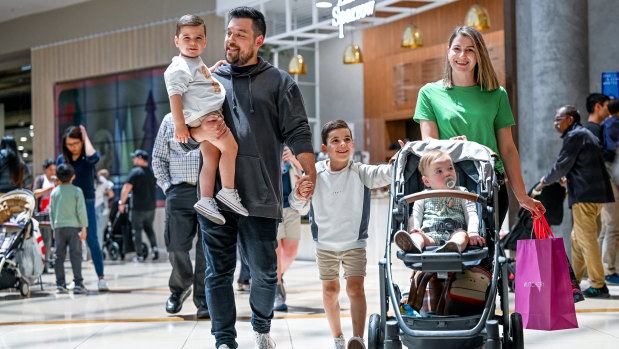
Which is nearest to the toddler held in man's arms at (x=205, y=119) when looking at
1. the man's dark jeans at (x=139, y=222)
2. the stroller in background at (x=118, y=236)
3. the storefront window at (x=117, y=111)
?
the man's dark jeans at (x=139, y=222)

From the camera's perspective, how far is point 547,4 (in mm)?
7543

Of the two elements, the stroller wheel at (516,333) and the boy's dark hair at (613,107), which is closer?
the stroller wheel at (516,333)

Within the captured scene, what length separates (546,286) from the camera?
339cm

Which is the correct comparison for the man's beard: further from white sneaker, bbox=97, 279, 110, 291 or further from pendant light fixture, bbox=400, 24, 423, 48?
pendant light fixture, bbox=400, 24, 423, 48

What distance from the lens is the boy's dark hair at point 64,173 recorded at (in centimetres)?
736

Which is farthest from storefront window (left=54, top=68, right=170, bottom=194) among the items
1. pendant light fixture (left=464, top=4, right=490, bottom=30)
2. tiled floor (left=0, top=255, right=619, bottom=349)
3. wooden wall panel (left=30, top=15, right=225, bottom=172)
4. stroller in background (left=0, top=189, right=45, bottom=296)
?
tiled floor (left=0, top=255, right=619, bottom=349)

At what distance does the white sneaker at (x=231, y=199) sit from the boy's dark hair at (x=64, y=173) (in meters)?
4.51

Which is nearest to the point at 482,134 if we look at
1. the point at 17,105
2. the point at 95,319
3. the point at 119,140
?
the point at 95,319

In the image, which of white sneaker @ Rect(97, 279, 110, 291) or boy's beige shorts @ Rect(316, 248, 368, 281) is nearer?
boy's beige shorts @ Rect(316, 248, 368, 281)

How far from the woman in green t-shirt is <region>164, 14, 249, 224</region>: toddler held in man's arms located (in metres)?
0.86

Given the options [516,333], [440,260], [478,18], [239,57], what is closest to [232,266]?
[239,57]

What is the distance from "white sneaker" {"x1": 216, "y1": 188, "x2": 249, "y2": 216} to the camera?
3270 millimetres

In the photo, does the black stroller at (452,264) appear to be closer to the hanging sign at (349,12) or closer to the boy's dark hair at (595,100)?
the boy's dark hair at (595,100)

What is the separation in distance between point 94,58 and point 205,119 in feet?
44.5
